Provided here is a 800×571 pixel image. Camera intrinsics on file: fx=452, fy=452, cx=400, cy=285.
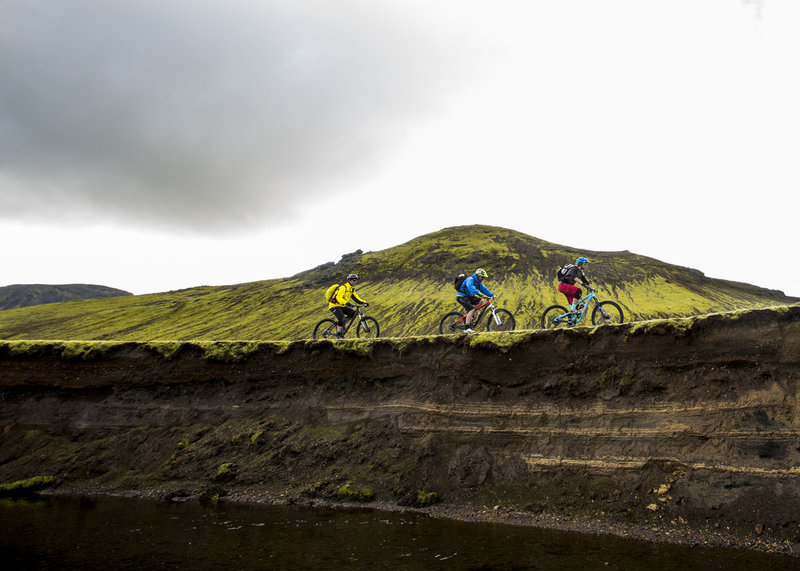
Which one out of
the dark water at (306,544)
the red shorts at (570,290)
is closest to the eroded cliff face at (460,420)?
the dark water at (306,544)

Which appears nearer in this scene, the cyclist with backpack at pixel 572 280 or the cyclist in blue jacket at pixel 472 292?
the cyclist with backpack at pixel 572 280

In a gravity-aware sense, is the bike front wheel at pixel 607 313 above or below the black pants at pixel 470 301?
below

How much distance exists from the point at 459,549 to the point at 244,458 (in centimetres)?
851

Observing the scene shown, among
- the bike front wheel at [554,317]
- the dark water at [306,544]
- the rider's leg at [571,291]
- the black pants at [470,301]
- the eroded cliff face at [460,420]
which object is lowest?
the dark water at [306,544]

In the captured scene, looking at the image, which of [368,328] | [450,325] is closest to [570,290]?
[450,325]

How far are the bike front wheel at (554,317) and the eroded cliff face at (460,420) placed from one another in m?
4.58

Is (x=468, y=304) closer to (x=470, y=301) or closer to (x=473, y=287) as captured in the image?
(x=470, y=301)

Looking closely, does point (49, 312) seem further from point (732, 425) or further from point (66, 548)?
point (732, 425)

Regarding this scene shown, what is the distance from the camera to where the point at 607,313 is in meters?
17.7

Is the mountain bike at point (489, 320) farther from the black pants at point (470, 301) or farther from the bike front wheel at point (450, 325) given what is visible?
the black pants at point (470, 301)

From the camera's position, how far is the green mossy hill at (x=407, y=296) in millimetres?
62250

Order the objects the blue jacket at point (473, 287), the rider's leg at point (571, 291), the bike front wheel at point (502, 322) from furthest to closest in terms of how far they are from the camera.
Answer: the blue jacket at point (473, 287), the bike front wheel at point (502, 322), the rider's leg at point (571, 291)

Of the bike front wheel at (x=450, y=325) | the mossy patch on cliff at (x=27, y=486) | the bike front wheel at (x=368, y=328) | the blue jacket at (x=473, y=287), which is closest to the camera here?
the mossy patch on cliff at (x=27, y=486)

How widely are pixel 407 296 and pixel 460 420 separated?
191 feet
